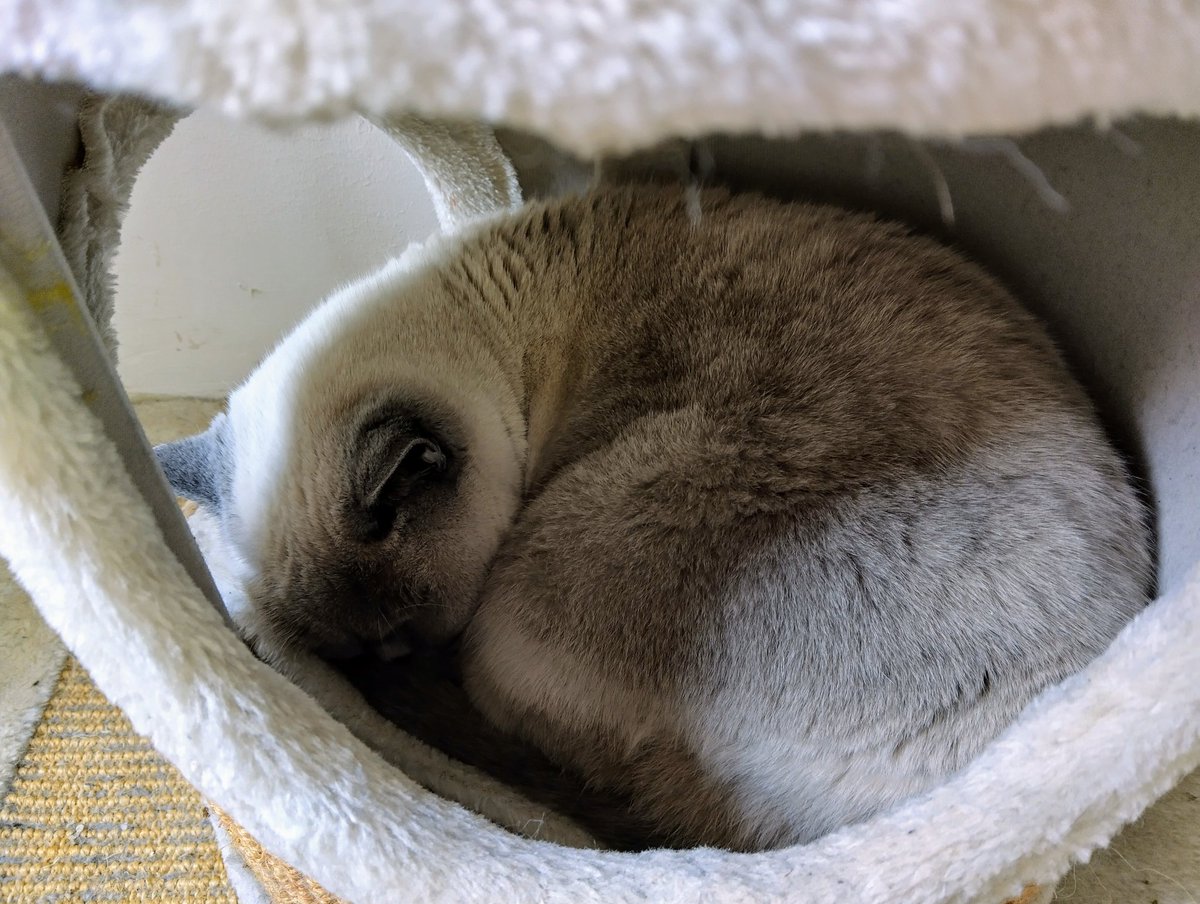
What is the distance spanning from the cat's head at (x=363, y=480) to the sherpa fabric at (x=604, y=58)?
557 millimetres

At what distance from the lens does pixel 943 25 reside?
344 mm

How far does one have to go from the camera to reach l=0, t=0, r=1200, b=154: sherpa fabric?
0.34 metres

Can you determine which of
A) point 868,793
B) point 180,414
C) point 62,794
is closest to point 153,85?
point 868,793

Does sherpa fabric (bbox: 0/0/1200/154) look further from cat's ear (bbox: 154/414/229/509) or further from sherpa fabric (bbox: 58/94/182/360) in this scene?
cat's ear (bbox: 154/414/229/509)

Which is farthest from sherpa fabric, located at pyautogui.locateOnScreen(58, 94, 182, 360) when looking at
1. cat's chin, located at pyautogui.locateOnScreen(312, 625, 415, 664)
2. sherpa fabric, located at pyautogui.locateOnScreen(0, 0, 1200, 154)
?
sherpa fabric, located at pyautogui.locateOnScreen(0, 0, 1200, 154)

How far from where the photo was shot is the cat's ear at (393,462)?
0.89 m

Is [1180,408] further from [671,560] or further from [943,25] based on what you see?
[943,25]

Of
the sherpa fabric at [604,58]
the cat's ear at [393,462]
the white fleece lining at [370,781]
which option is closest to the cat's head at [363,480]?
the cat's ear at [393,462]

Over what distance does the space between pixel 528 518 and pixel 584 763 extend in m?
0.29

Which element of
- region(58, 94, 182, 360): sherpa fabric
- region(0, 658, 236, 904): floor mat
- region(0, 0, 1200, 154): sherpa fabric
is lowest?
region(0, 658, 236, 904): floor mat

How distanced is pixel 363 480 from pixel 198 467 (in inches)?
10.9

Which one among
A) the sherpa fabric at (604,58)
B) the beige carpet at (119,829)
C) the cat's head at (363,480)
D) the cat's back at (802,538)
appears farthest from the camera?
the beige carpet at (119,829)

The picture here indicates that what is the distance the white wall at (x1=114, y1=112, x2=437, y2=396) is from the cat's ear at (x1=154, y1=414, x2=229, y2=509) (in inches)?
Result: 27.2

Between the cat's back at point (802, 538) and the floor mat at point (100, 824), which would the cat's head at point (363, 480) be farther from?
the floor mat at point (100, 824)
